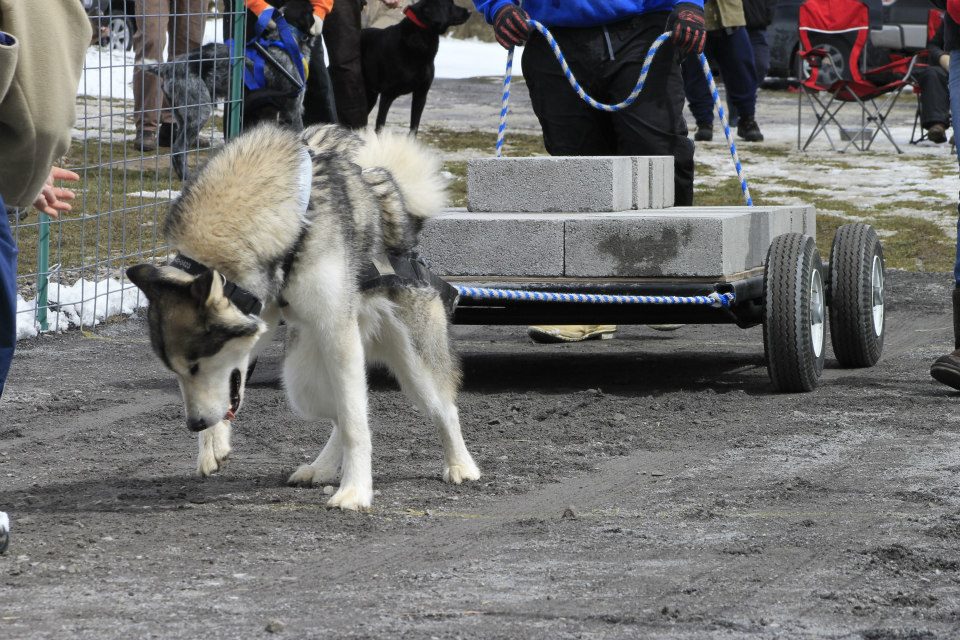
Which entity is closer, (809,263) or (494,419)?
(494,419)

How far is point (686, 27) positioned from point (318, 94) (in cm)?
404

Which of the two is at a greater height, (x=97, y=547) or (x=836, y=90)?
(x=836, y=90)

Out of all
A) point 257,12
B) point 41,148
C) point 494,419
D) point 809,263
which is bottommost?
point 494,419

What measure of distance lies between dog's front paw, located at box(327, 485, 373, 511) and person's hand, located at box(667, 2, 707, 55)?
336 cm

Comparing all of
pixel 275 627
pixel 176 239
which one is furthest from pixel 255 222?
pixel 275 627

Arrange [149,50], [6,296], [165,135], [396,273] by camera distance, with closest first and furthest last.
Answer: [6,296] < [396,273] < [149,50] < [165,135]

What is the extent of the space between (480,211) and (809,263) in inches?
58.0

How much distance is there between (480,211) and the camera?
6.42 metres

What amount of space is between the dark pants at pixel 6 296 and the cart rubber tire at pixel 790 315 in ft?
10.6

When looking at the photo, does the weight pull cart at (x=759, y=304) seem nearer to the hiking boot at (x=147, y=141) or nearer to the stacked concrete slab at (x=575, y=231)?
the stacked concrete slab at (x=575, y=231)

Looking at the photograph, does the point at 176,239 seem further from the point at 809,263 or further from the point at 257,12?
the point at 257,12

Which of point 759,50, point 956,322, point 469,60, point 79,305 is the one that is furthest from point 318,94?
point 469,60

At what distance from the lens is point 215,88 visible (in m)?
8.71

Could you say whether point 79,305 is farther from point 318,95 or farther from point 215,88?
point 318,95
